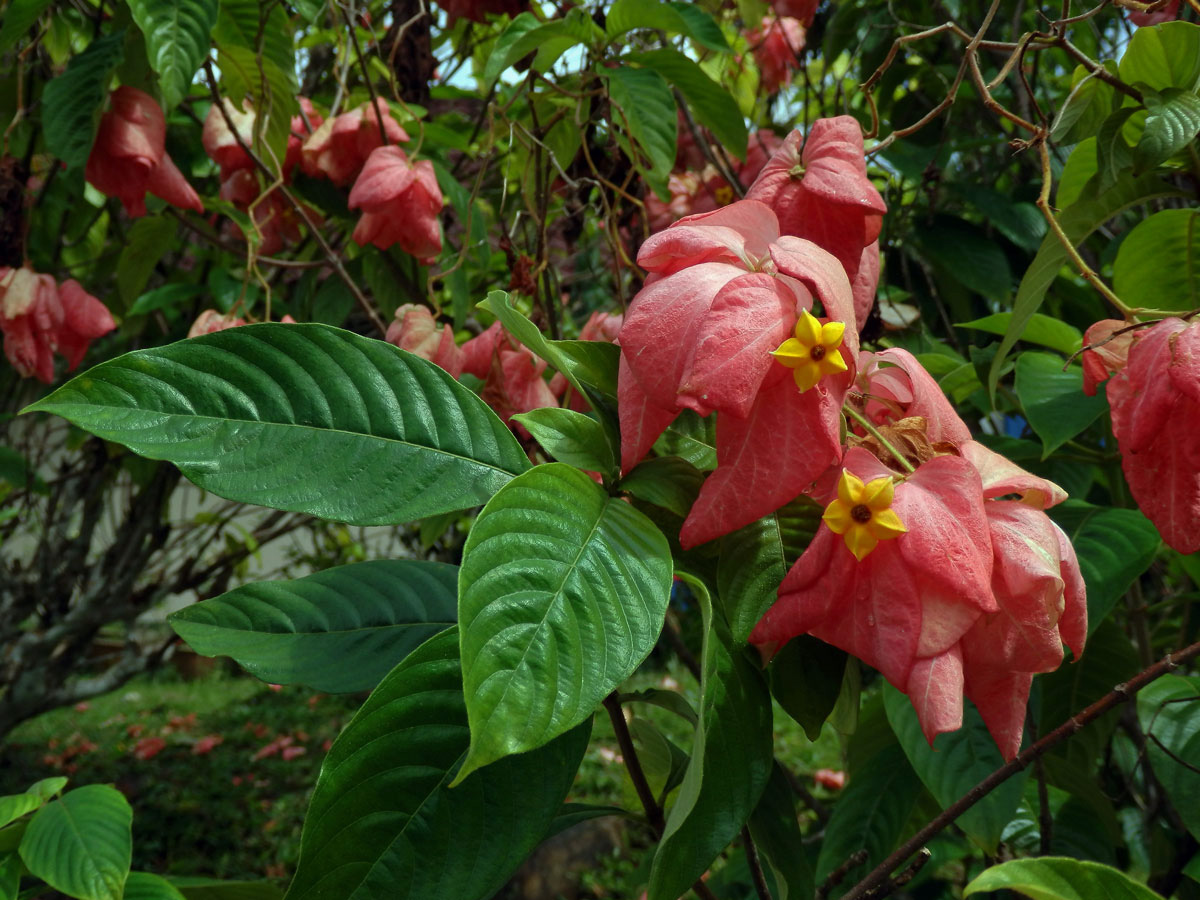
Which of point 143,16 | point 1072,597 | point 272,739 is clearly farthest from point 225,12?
point 272,739

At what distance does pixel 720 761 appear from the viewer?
1.43 ft

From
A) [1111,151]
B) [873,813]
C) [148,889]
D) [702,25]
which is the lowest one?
[873,813]

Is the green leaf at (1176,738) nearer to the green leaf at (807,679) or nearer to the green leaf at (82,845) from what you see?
the green leaf at (807,679)

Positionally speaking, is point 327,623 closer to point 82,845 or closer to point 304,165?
point 82,845

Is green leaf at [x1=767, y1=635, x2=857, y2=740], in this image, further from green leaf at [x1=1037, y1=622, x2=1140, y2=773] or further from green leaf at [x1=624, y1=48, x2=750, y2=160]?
green leaf at [x1=624, y1=48, x2=750, y2=160]

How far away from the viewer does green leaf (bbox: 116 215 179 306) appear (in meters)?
1.43

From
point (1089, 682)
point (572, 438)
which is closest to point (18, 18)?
point (572, 438)

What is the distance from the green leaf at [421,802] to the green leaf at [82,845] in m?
0.39

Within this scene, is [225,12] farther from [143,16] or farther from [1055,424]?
[1055,424]

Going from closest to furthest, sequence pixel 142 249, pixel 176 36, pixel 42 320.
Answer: pixel 176 36, pixel 42 320, pixel 142 249

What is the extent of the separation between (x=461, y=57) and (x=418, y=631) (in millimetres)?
1657

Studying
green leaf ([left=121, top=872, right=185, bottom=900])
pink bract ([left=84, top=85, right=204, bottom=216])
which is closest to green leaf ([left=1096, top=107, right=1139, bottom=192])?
green leaf ([left=121, top=872, right=185, bottom=900])

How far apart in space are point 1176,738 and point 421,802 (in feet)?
1.96

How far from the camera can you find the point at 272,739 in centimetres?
320
